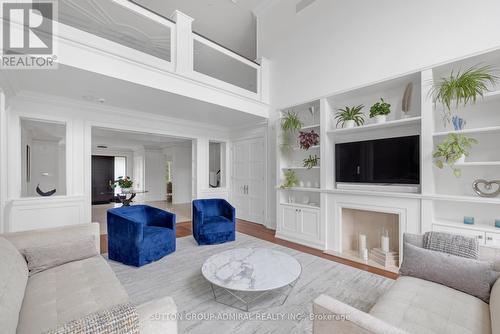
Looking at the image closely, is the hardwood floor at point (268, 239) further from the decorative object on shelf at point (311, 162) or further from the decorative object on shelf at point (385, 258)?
the decorative object on shelf at point (311, 162)

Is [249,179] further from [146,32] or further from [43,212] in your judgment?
[43,212]

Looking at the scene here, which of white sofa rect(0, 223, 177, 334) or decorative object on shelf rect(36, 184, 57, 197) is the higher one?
decorative object on shelf rect(36, 184, 57, 197)

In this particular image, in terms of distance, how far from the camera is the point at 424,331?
3.97 ft

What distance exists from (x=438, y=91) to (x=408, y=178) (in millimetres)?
1134

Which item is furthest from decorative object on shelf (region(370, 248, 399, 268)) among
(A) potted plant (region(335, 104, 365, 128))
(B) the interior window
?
(B) the interior window

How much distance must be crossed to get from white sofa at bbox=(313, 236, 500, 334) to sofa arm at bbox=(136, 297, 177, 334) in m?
0.72

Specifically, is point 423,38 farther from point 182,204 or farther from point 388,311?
point 182,204

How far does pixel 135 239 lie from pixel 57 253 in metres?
0.97

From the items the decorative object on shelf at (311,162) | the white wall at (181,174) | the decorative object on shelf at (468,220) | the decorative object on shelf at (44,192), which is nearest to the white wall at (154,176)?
the white wall at (181,174)

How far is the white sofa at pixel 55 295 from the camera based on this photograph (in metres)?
1.03

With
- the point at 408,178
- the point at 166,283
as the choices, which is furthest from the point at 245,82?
the point at 166,283

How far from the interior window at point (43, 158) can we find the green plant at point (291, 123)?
13.1 feet

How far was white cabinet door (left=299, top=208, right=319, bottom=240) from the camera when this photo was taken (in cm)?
375

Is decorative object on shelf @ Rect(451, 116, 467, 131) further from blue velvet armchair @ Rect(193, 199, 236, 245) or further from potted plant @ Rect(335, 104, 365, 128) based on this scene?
blue velvet armchair @ Rect(193, 199, 236, 245)
